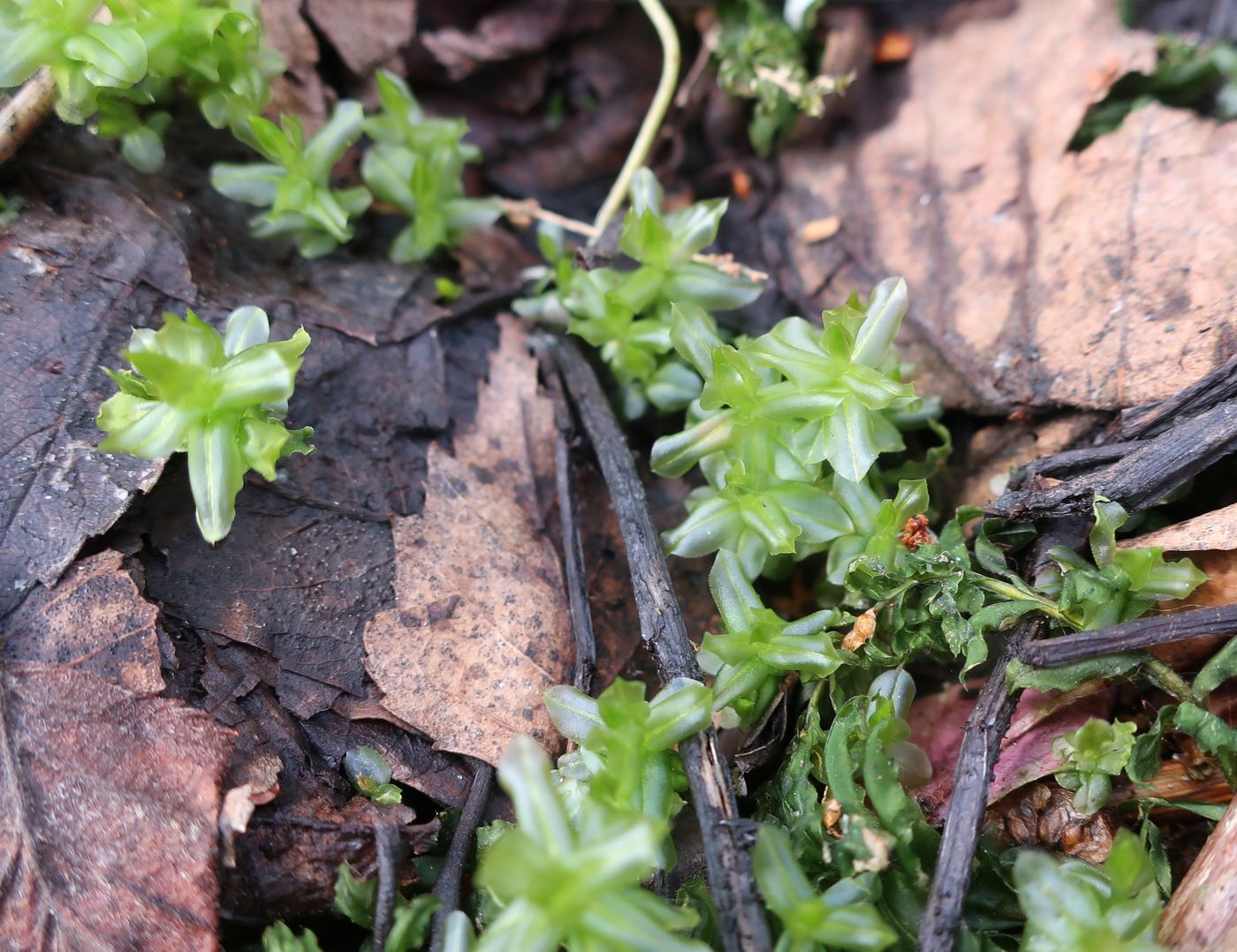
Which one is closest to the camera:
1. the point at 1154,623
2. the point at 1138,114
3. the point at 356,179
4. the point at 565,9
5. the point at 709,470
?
the point at 1154,623

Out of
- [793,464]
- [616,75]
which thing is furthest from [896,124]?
[793,464]

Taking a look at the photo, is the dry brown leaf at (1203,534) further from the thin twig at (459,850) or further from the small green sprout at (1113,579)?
the thin twig at (459,850)

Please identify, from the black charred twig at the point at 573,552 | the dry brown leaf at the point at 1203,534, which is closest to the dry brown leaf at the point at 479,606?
the black charred twig at the point at 573,552

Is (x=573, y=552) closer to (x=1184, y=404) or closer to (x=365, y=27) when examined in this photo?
(x=1184, y=404)

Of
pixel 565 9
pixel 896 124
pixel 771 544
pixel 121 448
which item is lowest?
pixel 771 544

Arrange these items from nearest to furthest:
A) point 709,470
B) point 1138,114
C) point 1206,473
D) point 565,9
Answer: point 1206,473
point 709,470
point 1138,114
point 565,9

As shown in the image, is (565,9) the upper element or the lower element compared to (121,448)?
upper

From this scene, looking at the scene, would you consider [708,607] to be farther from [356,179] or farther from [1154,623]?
[356,179]
